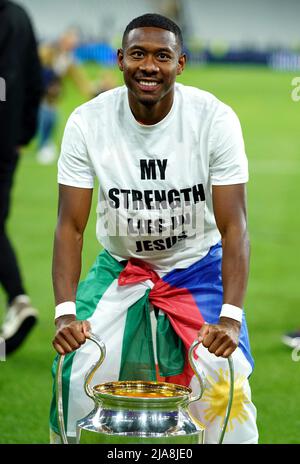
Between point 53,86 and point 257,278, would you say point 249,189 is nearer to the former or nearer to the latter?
point 53,86

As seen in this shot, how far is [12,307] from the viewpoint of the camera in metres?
7.34

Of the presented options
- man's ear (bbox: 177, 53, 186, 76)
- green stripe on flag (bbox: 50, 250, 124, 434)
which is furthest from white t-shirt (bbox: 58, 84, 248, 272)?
green stripe on flag (bbox: 50, 250, 124, 434)

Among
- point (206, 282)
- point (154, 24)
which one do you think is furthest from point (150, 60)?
point (206, 282)

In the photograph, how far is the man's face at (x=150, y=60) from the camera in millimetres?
4418

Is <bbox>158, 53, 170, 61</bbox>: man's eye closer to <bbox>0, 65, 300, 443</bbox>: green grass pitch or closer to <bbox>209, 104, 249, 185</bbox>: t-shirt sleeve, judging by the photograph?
<bbox>209, 104, 249, 185</bbox>: t-shirt sleeve

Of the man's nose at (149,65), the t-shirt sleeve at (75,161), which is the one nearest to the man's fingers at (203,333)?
the t-shirt sleeve at (75,161)

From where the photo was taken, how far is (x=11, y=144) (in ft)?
24.2

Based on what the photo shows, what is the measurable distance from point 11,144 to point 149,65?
3.10 meters

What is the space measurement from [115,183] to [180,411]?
3.52ft

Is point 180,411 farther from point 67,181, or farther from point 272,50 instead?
point 272,50

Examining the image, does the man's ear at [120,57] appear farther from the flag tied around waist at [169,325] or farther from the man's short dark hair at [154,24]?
the flag tied around waist at [169,325]

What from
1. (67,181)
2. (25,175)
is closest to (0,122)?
(67,181)

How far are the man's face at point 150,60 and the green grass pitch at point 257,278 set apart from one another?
6.62ft
